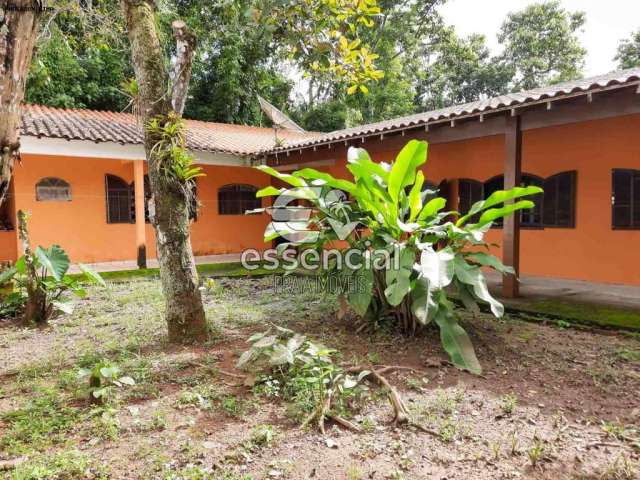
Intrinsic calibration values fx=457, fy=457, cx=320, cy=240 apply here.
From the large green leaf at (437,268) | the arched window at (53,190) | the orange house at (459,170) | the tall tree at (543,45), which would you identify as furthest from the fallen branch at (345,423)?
the tall tree at (543,45)

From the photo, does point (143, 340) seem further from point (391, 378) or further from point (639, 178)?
point (639, 178)

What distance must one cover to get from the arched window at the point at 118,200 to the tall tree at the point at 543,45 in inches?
893

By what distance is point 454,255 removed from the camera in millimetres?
4230

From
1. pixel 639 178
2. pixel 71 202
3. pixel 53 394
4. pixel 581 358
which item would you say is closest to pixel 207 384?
pixel 53 394

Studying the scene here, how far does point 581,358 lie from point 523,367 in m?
0.63

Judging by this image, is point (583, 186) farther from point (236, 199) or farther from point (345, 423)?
point (236, 199)

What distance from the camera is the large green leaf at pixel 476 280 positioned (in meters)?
3.77

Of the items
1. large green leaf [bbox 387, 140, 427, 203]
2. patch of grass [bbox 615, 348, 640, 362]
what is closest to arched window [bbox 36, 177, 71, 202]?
large green leaf [bbox 387, 140, 427, 203]

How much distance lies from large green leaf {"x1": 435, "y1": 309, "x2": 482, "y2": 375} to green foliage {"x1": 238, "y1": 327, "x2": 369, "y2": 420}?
2.66 ft

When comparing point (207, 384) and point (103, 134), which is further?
point (103, 134)

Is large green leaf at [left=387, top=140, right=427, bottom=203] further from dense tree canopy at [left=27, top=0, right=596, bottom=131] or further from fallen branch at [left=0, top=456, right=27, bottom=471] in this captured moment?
fallen branch at [left=0, top=456, right=27, bottom=471]

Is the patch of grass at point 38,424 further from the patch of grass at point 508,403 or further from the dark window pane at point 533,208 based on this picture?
the dark window pane at point 533,208

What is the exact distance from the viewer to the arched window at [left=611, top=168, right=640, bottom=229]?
6676 mm

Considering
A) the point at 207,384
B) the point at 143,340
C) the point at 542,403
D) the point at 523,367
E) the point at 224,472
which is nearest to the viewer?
the point at 224,472
